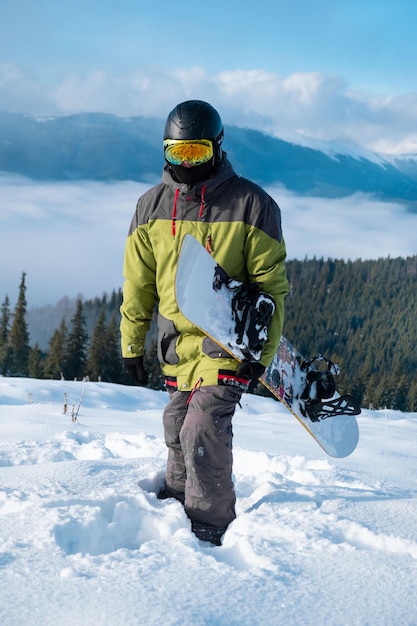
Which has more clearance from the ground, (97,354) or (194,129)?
(194,129)

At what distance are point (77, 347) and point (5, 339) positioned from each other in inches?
408

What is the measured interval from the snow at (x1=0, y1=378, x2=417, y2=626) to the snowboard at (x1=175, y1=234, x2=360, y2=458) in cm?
34

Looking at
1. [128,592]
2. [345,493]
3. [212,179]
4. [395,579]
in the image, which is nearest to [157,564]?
[128,592]

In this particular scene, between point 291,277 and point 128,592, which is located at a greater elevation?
point 291,277

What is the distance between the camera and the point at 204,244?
A: 11.8 ft

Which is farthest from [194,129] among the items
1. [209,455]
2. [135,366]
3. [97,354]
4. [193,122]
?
[97,354]

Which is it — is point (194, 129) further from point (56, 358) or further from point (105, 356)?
point (56, 358)

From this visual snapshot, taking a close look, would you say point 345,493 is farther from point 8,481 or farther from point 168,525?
point 8,481

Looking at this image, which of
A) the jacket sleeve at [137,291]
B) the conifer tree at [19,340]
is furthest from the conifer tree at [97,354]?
the jacket sleeve at [137,291]

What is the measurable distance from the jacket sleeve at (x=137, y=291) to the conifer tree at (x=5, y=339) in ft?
186

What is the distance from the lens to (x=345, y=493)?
3947 mm

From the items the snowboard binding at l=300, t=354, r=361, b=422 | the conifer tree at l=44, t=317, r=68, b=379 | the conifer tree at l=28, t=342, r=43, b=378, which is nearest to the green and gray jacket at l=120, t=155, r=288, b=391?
the snowboard binding at l=300, t=354, r=361, b=422

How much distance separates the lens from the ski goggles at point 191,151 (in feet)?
11.7

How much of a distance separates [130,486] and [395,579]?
180 cm
